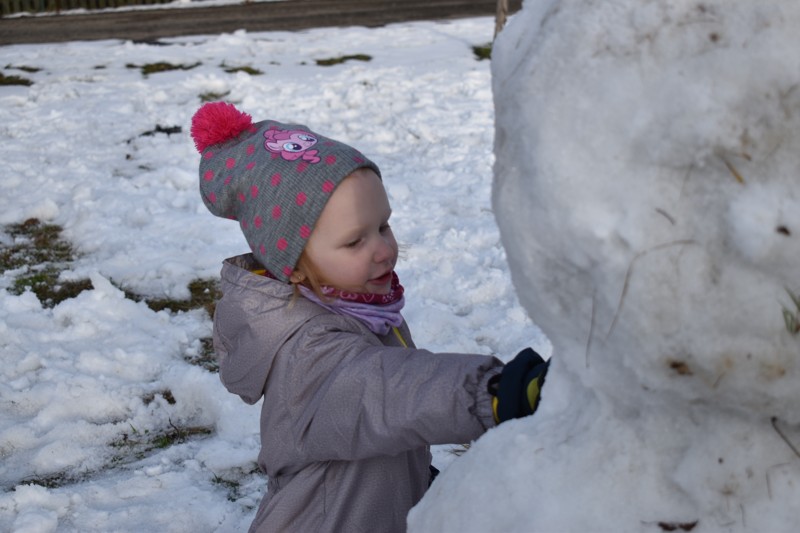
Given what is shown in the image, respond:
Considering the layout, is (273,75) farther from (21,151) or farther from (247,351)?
(247,351)

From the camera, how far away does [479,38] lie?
10086 millimetres

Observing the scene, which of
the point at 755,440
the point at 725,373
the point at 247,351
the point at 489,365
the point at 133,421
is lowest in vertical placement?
the point at 133,421

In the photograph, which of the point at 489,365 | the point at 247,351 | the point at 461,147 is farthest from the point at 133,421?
the point at 461,147

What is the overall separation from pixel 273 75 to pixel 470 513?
7.32 m

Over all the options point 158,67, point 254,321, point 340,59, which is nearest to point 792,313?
point 254,321

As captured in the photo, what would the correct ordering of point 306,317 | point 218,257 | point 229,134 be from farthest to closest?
point 218,257
point 229,134
point 306,317

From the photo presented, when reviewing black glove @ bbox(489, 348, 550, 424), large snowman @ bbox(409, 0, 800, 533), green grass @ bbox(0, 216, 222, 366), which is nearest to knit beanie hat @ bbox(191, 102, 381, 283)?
black glove @ bbox(489, 348, 550, 424)

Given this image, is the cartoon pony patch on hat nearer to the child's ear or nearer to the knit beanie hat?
the knit beanie hat

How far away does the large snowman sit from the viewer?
1.05m

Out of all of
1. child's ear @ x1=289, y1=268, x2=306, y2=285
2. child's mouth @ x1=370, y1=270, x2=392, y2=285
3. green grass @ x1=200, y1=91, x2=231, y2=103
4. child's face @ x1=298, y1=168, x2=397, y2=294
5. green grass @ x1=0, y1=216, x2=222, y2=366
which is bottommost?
green grass @ x1=0, y1=216, x2=222, y2=366

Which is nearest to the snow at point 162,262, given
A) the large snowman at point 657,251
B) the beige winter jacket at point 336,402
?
the beige winter jacket at point 336,402

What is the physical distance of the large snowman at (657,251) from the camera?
1.05 metres

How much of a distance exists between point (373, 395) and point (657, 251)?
31.1 inches

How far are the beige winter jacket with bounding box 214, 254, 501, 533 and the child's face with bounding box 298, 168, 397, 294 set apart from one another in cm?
9
